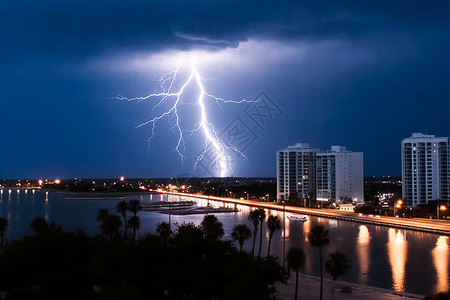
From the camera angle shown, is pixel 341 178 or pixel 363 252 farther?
pixel 341 178

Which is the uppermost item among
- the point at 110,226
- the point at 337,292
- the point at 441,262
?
the point at 110,226

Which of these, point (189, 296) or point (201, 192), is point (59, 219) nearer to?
point (189, 296)

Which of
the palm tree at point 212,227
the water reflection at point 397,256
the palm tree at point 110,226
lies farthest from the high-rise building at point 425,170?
the palm tree at point 110,226

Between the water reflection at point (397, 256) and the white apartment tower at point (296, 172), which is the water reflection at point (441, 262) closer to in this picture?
the water reflection at point (397, 256)

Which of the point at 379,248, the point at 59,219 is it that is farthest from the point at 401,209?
the point at 59,219

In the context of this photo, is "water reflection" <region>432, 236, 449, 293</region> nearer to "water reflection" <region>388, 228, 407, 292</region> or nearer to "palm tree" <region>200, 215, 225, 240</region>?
"water reflection" <region>388, 228, 407, 292</region>

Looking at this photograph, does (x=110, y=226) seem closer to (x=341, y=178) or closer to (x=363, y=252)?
(x=363, y=252)

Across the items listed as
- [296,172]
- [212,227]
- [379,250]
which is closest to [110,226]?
[212,227]
